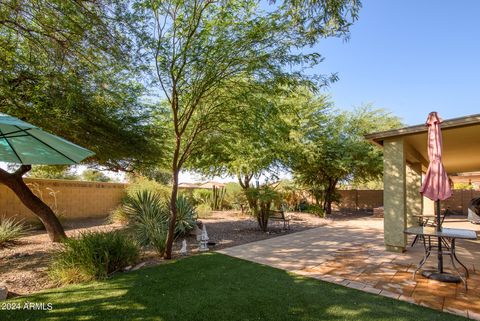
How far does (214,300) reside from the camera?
356cm

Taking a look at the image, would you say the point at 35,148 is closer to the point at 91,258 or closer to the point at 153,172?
the point at 91,258

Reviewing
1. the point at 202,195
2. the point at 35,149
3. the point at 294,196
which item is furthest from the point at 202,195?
the point at 35,149

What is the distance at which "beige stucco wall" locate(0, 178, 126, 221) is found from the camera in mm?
9344

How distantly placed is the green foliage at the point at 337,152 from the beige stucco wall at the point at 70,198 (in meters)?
9.37

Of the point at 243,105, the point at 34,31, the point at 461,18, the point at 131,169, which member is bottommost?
the point at 131,169

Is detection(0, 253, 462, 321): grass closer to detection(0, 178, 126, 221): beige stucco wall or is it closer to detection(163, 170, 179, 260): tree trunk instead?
detection(163, 170, 179, 260): tree trunk

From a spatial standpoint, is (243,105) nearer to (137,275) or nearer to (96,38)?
(96,38)

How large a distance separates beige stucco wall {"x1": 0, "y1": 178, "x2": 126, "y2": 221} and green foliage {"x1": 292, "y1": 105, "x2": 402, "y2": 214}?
9.37 meters

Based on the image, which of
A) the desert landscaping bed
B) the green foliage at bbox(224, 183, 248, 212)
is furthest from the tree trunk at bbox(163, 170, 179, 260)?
the green foliage at bbox(224, 183, 248, 212)

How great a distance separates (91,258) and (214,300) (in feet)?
7.77

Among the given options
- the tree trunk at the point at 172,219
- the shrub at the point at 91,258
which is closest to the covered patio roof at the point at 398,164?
the tree trunk at the point at 172,219

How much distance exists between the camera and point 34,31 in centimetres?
490

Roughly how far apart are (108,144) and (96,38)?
2677 mm

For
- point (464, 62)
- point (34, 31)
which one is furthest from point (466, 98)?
point (34, 31)
